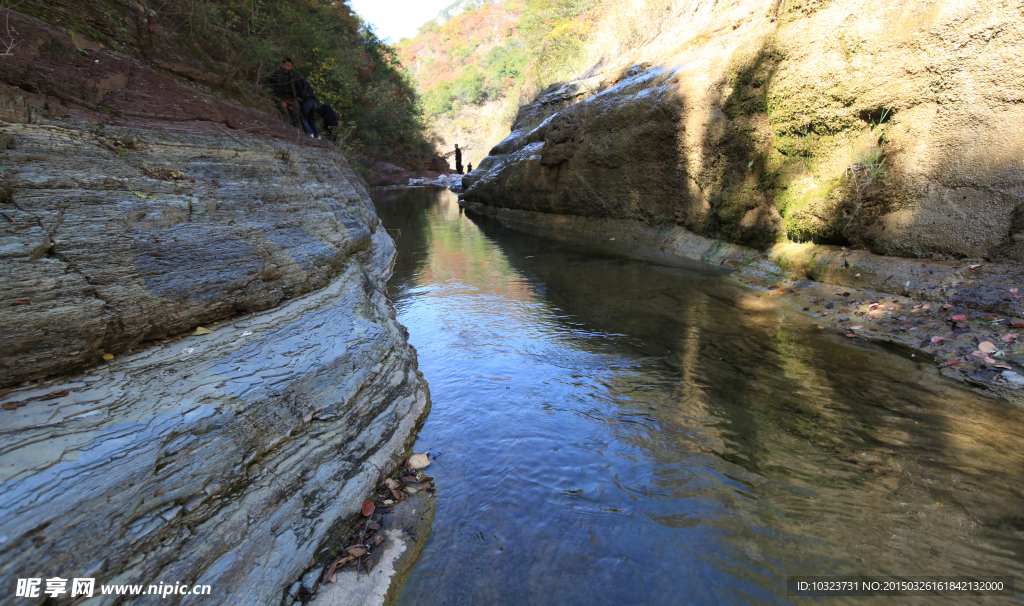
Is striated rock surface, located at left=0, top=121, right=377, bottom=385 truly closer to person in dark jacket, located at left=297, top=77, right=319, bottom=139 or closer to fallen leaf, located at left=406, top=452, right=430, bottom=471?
fallen leaf, located at left=406, top=452, right=430, bottom=471

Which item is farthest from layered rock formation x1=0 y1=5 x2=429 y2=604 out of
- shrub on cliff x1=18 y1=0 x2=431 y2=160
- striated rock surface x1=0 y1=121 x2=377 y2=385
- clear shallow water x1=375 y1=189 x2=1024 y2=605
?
clear shallow water x1=375 y1=189 x2=1024 y2=605

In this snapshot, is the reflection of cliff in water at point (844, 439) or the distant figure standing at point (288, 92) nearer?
the reflection of cliff in water at point (844, 439)

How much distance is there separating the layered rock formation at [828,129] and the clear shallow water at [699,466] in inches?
84.1

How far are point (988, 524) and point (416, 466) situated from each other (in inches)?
129

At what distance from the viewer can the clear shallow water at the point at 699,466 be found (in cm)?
223

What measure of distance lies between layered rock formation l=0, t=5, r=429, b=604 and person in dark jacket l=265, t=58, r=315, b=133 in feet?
14.1

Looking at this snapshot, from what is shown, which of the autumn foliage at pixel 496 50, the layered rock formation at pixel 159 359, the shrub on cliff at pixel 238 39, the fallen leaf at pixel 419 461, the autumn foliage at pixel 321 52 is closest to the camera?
the layered rock formation at pixel 159 359

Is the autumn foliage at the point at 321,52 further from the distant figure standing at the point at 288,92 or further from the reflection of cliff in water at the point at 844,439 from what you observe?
the reflection of cliff in water at the point at 844,439

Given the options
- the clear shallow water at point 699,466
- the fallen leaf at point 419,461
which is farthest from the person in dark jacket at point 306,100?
the fallen leaf at point 419,461

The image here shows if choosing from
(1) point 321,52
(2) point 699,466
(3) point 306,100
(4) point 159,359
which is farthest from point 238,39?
(2) point 699,466

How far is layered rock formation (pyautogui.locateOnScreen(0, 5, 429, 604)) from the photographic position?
6.01 ft

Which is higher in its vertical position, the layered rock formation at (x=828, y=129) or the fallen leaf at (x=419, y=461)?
the layered rock formation at (x=828, y=129)

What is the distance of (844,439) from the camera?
309 centimetres

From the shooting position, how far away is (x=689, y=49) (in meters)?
10.3
